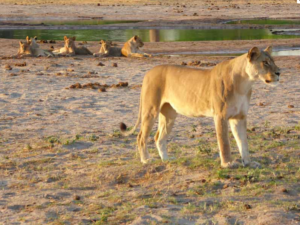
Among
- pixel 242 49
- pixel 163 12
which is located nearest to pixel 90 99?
pixel 242 49

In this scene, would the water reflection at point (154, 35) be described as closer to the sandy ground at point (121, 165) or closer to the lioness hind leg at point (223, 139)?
the sandy ground at point (121, 165)

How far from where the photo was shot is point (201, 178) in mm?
6199

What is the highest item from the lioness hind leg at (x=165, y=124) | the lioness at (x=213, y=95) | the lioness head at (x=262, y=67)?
the lioness head at (x=262, y=67)

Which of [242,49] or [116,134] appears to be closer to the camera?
[116,134]

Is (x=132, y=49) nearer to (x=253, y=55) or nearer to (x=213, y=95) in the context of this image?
(x=213, y=95)

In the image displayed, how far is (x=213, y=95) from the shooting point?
6.20 meters

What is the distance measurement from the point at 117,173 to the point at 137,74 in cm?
749

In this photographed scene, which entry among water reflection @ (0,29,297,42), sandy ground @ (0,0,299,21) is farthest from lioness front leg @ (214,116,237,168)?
sandy ground @ (0,0,299,21)

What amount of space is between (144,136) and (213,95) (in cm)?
102

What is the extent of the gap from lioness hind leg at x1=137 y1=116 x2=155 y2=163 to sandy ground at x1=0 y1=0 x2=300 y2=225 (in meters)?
0.12

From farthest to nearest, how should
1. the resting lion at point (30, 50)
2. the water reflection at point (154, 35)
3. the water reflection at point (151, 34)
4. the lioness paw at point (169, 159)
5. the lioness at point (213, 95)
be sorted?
the water reflection at point (151, 34) → the water reflection at point (154, 35) → the resting lion at point (30, 50) → the lioness paw at point (169, 159) → the lioness at point (213, 95)

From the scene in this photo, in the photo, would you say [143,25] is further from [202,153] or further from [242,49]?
[202,153]

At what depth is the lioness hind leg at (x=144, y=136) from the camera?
672cm

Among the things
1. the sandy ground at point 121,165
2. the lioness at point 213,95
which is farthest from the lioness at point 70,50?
the lioness at point 213,95
